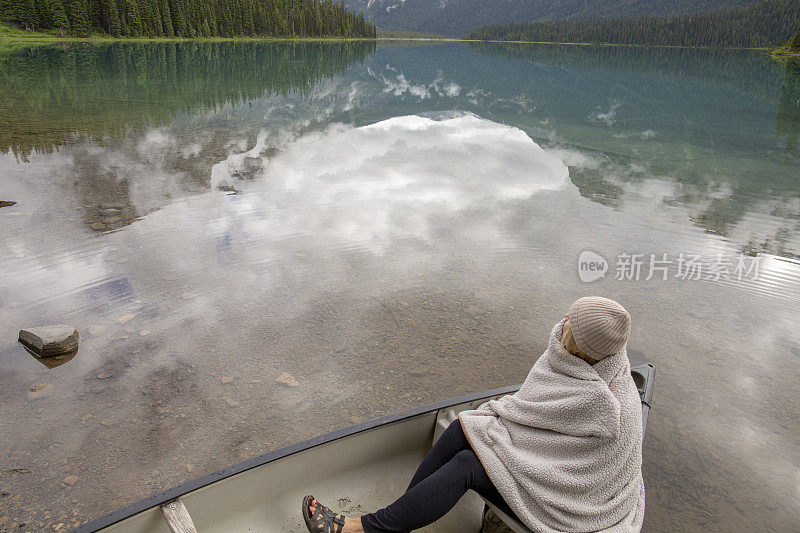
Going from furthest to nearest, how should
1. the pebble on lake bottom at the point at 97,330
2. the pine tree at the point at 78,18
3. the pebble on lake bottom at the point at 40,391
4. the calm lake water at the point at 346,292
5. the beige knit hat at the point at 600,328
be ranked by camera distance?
the pine tree at the point at 78,18, the pebble on lake bottom at the point at 97,330, the pebble on lake bottom at the point at 40,391, the calm lake water at the point at 346,292, the beige knit hat at the point at 600,328

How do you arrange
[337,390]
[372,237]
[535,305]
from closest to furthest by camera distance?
[337,390]
[535,305]
[372,237]

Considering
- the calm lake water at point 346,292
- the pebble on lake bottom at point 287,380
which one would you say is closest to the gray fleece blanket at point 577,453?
the calm lake water at point 346,292

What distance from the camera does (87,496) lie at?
3836mm

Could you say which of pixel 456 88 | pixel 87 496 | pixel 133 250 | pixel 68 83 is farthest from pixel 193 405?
pixel 456 88

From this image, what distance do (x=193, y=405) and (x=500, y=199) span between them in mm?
8763

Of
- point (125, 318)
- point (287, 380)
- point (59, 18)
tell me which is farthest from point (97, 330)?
point (59, 18)

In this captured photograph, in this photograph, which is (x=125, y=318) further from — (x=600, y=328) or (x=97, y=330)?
(x=600, y=328)

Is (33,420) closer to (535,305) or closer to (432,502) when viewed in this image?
(432,502)

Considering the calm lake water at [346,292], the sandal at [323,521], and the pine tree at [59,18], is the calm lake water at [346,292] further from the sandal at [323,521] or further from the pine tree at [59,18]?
the pine tree at [59,18]

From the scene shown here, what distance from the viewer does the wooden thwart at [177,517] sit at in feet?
8.49

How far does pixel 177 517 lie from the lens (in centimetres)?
264

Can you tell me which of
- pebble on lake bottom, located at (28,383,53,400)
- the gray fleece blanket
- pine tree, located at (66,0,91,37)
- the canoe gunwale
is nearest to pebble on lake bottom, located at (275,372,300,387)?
the canoe gunwale

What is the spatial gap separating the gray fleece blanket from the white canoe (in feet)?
0.79

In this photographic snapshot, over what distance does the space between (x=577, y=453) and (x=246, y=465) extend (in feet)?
6.40
